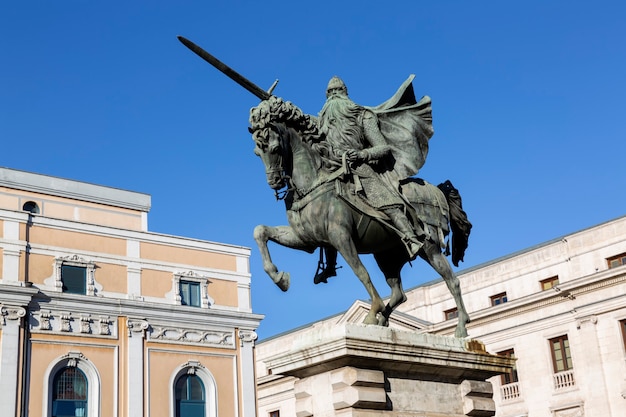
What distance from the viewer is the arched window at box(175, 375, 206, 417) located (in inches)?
1443

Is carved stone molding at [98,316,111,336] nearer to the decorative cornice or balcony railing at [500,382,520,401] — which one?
the decorative cornice

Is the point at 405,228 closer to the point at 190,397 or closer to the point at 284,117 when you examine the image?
the point at 284,117

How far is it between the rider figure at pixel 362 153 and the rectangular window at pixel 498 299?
3200 centimetres

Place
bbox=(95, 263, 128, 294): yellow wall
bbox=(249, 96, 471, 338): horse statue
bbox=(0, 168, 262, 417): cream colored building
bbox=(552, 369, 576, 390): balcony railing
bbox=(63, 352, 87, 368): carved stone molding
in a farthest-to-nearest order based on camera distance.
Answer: bbox=(552, 369, 576, 390): balcony railing < bbox=(95, 263, 128, 294): yellow wall < bbox=(63, 352, 87, 368): carved stone molding < bbox=(0, 168, 262, 417): cream colored building < bbox=(249, 96, 471, 338): horse statue

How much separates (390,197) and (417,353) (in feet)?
6.10

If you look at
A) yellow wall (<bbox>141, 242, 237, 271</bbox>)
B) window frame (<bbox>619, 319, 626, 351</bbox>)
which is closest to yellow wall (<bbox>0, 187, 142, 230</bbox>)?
yellow wall (<bbox>141, 242, 237, 271</bbox>)

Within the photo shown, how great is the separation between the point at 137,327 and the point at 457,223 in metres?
27.0

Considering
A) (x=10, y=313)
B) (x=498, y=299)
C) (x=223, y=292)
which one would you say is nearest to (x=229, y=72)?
(x=10, y=313)

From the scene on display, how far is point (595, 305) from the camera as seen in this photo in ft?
122

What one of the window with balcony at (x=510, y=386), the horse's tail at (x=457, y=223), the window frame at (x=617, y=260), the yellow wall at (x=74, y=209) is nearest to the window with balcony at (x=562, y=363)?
the window with balcony at (x=510, y=386)

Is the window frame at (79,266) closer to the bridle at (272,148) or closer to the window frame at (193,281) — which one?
the window frame at (193,281)

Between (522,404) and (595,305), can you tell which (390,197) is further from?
(522,404)

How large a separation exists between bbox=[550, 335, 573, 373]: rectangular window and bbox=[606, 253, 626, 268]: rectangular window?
13.2ft

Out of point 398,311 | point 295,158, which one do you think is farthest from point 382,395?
point 398,311
